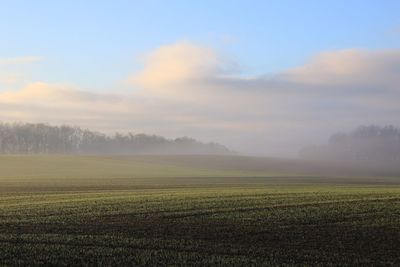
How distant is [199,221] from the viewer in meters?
28.7

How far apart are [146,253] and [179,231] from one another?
6.30 meters

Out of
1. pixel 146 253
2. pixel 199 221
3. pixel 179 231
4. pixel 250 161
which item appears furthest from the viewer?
pixel 250 161

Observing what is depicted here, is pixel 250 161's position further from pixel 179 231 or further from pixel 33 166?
pixel 179 231

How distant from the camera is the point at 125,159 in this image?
153625mm

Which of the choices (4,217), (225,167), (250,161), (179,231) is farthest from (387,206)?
(250,161)

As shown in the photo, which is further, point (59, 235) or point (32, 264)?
point (59, 235)

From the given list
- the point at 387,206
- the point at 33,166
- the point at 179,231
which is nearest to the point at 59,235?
the point at 179,231

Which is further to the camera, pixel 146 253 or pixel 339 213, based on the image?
pixel 339 213

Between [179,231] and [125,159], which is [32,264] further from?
[125,159]

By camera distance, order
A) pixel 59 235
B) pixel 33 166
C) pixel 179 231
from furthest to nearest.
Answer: pixel 33 166 < pixel 179 231 < pixel 59 235

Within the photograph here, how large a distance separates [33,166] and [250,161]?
5976 centimetres

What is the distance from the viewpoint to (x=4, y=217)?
30.5 meters

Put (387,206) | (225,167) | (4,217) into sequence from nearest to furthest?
(4,217)
(387,206)
(225,167)

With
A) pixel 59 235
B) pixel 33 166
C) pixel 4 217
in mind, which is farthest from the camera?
pixel 33 166
